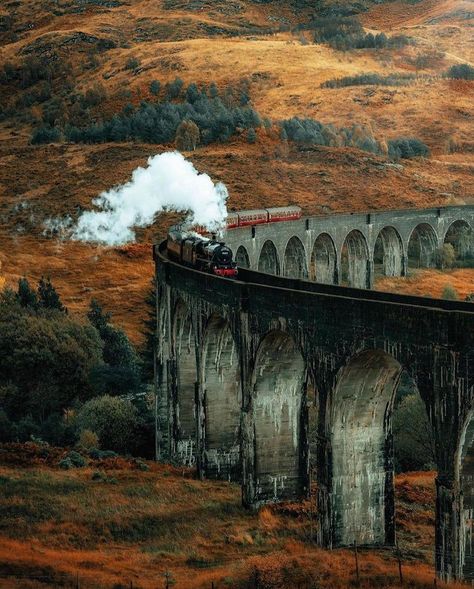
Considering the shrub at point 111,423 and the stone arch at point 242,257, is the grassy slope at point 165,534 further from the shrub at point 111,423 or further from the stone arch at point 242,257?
the stone arch at point 242,257

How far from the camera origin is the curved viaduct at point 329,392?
24734mm

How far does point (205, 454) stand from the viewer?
133ft

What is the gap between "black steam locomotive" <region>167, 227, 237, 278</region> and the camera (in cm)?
4266

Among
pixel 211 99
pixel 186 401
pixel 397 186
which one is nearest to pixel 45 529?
pixel 186 401

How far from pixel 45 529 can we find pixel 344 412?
1053cm

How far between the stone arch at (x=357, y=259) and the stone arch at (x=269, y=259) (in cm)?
1017

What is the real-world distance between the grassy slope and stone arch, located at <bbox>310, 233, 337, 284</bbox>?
40996mm

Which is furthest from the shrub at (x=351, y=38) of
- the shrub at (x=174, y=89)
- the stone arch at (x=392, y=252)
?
the stone arch at (x=392, y=252)

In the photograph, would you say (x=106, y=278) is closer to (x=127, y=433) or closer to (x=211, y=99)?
(x=127, y=433)

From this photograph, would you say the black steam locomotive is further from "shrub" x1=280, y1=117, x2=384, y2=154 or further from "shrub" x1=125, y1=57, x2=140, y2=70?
"shrub" x1=125, y1=57, x2=140, y2=70

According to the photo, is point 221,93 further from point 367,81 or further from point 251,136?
point 251,136

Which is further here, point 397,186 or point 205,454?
point 397,186

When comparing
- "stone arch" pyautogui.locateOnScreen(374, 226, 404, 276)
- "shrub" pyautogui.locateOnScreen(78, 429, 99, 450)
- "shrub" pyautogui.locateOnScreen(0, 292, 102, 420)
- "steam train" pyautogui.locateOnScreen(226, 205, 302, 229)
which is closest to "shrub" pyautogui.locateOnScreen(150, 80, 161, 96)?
"stone arch" pyautogui.locateOnScreen(374, 226, 404, 276)

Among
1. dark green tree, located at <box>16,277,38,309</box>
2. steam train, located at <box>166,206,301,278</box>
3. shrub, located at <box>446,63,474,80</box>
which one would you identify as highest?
shrub, located at <box>446,63,474,80</box>
